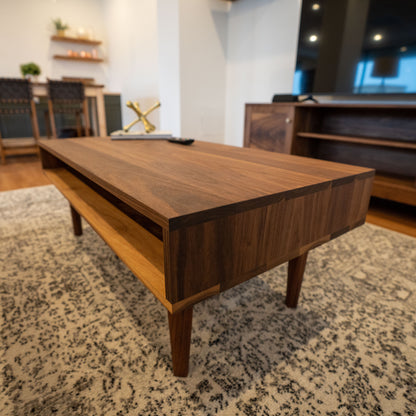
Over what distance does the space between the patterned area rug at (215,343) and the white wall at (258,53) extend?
215 cm

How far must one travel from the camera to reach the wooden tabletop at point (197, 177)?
21.1 inches

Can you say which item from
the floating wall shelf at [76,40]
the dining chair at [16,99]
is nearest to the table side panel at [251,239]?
the dining chair at [16,99]

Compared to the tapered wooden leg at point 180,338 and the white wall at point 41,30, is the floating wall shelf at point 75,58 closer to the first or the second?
the white wall at point 41,30

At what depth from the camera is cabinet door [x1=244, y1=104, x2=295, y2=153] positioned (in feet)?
7.39

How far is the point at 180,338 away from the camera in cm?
65

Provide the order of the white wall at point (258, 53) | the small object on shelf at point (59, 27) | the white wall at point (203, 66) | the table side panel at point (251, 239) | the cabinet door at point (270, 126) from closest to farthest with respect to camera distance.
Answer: the table side panel at point (251, 239) → the cabinet door at point (270, 126) → the white wall at point (258, 53) → the white wall at point (203, 66) → the small object on shelf at point (59, 27)

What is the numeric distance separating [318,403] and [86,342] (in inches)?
23.7

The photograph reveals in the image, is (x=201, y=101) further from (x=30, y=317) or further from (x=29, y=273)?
(x=30, y=317)

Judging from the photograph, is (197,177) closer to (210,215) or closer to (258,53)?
(210,215)

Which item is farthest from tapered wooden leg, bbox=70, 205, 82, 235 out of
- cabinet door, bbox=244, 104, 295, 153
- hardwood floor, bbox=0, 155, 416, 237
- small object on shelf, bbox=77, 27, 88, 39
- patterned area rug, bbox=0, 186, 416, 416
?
small object on shelf, bbox=77, 27, 88, 39

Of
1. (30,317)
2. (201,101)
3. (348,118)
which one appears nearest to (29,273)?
(30,317)

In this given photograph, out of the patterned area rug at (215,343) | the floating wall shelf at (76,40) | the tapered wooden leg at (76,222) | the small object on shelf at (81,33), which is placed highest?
the small object on shelf at (81,33)

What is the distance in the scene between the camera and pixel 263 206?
0.59m

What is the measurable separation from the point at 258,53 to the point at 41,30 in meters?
3.72
